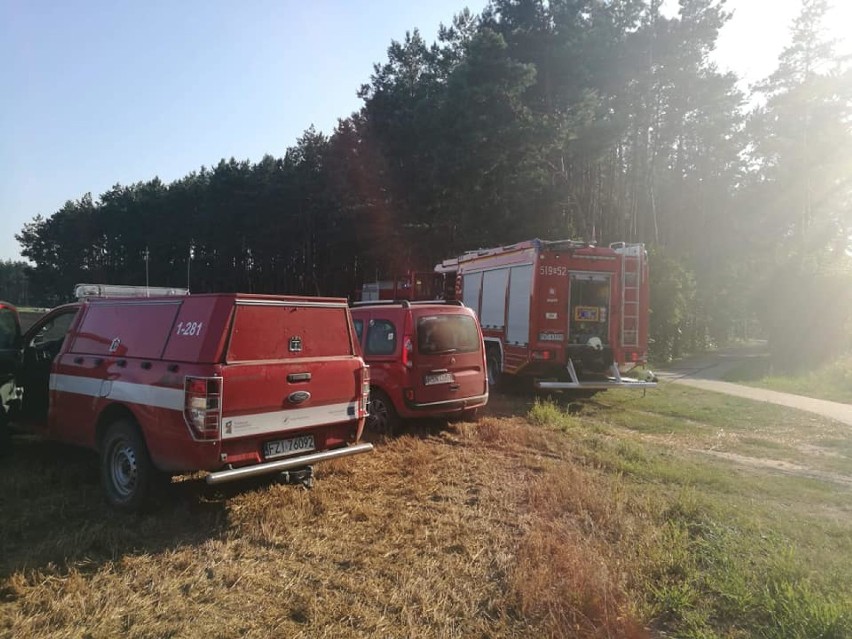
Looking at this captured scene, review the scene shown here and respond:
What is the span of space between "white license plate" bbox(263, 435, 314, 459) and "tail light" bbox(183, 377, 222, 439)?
592 millimetres

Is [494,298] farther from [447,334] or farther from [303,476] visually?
[303,476]

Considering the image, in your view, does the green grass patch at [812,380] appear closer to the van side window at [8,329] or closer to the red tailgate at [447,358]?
the red tailgate at [447,358]

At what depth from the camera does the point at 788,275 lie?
25.1 m

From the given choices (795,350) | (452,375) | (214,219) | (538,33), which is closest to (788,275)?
(795,350)

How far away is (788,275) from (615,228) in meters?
10.1

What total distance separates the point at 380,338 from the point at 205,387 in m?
4.09

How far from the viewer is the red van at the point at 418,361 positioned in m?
8.38

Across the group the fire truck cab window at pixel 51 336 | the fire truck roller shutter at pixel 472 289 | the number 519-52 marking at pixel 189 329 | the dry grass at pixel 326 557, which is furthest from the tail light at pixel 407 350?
the fire truck roller shutter at pixel 472 289

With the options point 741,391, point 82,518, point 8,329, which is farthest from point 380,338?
point 741,391

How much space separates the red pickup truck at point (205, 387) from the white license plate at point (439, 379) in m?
2.37

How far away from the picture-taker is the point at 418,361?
8.40m

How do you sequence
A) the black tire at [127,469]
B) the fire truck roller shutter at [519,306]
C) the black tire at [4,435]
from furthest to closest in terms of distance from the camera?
the fire truck roller shutter at [519,306], the black tire at [4,435], the black tire at [127,469]

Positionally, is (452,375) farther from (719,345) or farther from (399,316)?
(719,345)

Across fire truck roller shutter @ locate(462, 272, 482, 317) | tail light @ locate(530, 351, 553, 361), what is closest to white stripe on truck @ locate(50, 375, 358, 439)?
tail light @ locate(530, 351, 553, 361)
